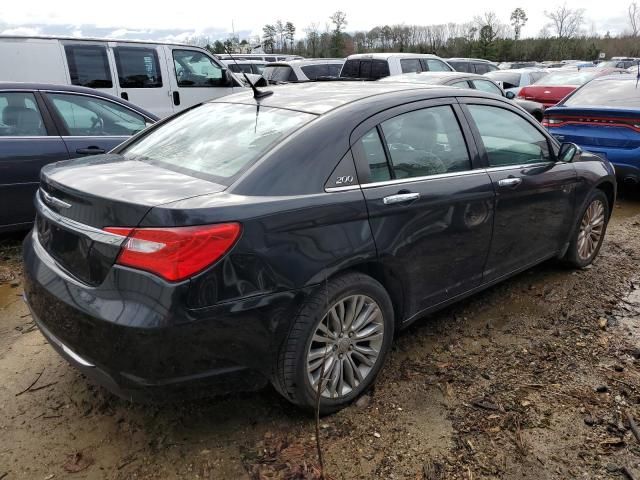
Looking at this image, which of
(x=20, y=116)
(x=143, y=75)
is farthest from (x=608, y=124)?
(x=143, y=75)

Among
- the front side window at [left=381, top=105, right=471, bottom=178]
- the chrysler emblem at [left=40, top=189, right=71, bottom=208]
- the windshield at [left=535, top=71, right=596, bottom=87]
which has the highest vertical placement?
the front side window at [left=381, top=105, right=471, bottom=178]

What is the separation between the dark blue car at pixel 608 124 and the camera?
6.37 metres

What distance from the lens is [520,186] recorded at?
3.52 metres

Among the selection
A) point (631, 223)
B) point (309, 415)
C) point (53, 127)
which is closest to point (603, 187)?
point (631, 223)

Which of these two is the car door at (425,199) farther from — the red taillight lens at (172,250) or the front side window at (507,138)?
the red taillight lens at (172,250)

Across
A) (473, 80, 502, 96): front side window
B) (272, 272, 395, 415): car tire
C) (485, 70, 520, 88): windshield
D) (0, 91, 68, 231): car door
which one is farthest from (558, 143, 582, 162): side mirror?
(485, 70, 520, 88): windshield

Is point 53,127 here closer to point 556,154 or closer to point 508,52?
point 556,154

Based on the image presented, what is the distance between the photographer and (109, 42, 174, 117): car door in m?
9.01

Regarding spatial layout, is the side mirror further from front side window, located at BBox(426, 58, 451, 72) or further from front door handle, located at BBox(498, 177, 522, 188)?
front side window, located at BBox(426, 58, 451, 72)

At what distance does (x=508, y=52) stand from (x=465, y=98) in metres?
60.4

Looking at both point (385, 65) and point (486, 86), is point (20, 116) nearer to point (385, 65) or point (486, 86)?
point (486, 86)

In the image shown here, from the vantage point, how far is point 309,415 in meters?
2.69

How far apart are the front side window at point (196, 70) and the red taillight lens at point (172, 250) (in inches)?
320

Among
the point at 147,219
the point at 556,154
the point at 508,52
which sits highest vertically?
the point at 147,219
